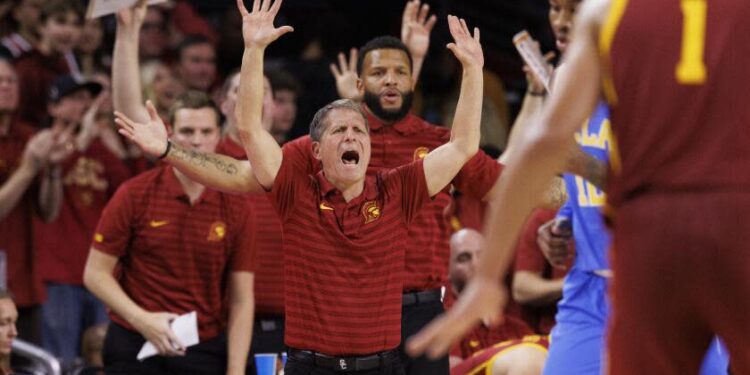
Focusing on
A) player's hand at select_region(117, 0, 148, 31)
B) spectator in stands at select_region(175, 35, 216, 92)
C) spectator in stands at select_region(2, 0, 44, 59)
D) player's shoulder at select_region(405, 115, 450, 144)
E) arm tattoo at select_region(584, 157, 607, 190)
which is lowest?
arm tattoo at select_region(584, 157, 607, 190)

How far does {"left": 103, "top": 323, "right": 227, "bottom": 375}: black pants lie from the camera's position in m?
6.88

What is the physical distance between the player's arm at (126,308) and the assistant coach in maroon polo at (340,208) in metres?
1.17

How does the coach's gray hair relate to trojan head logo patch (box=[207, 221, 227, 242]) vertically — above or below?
above

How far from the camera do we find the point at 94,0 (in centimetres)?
684

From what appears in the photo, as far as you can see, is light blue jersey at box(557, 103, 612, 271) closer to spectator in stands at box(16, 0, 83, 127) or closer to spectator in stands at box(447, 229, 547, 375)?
spectator in stands at box(447, 229, 547, 375)

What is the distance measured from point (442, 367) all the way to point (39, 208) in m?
3.48

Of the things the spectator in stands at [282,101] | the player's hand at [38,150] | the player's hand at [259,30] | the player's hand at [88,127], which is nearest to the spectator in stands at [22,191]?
the player's hand at [38,150]

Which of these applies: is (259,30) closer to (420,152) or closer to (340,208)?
(340,208)

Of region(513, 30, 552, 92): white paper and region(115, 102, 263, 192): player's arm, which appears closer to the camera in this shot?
region(115, 102, 263, 192): player's arm

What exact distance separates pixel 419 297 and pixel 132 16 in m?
2.05

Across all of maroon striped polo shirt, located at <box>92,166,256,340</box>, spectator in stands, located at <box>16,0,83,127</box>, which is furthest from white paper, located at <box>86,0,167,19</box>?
spectator in stands, located at <box>16,0,83,127</box>

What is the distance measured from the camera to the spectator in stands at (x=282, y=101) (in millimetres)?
8680

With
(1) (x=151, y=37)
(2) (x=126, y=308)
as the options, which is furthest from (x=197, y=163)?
(1) (x=151, y=37)

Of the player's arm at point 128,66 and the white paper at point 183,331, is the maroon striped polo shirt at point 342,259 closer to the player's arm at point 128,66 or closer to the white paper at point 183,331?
the white paper at point 183,331
